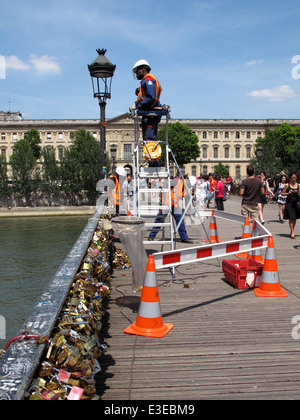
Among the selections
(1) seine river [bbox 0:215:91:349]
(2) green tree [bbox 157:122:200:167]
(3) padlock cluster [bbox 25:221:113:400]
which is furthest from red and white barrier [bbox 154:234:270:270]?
(2) green tree [bbox 157:122:200:167]

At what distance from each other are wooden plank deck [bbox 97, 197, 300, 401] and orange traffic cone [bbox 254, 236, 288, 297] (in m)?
0.15

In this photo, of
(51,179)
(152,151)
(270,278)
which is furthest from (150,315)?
(51,179)

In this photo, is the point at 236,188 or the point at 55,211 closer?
the point at 236,188

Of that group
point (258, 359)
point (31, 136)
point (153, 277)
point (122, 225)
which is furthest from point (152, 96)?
point (31, 136)

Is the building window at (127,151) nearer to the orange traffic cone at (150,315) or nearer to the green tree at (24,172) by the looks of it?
the green tree at (24,172)

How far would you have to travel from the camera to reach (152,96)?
24.3 feet

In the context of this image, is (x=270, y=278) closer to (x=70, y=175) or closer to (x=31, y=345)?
(x=31, y=345)

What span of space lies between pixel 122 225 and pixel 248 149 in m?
114

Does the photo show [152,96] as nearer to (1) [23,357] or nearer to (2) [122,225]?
(2) [122,225]

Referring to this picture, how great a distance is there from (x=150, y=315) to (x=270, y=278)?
95.6 inches

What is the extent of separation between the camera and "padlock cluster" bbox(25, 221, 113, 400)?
102 inches

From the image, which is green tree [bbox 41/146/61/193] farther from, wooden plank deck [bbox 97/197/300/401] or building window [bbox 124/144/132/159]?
wooden plank deck [bbox 97/197/300/401]

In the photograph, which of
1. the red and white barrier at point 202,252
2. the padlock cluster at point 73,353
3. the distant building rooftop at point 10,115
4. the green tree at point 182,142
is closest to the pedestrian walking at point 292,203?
the red and white barrier at point 202,252

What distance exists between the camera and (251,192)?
38.8ft
